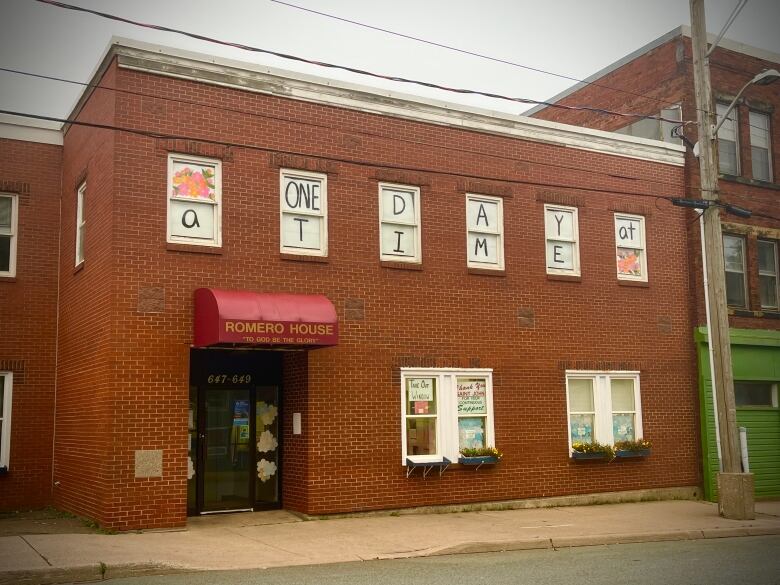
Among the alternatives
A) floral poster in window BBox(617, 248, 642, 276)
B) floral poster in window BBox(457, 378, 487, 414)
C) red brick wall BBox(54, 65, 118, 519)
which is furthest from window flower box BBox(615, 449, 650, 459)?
red brick wall BBox(54, 65, 118, 519)

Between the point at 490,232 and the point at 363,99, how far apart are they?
12.0ft

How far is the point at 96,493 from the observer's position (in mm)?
14289

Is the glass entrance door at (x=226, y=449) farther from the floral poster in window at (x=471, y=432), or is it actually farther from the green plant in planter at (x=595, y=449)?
the green plant in planter at (x=595, y=449)

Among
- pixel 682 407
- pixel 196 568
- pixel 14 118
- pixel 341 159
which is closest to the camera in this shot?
pixel 196 568

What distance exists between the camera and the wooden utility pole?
624 inches

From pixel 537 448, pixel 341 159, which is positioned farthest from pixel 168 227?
pixel 537 448

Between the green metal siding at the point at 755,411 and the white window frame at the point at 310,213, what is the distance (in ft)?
30.0

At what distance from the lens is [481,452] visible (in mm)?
16875

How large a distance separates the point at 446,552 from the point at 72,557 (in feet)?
16.3

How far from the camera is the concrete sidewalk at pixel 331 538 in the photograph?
11.0m

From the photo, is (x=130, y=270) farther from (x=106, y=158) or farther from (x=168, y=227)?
(x=106, y=158)

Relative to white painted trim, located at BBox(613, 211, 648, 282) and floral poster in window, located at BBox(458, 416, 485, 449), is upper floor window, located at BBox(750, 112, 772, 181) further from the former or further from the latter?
floral poster in window, located at BBox(458, 416, 485, 449)

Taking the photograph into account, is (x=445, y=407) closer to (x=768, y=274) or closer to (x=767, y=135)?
(x=768, y=274)

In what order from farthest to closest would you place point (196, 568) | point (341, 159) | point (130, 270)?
point (341, 159) → point (130, 270) → point (196, 568)
